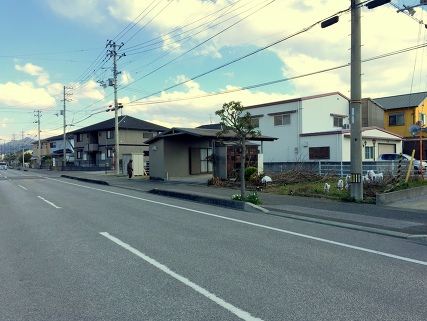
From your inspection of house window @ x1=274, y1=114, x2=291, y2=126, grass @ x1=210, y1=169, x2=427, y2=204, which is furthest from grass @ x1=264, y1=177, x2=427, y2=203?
house window @ x1=274, y1=114, x2=291, y2=126

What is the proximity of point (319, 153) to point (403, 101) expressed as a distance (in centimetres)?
2004

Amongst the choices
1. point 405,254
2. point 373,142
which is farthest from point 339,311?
point 373,142

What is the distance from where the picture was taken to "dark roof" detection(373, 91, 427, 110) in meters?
38.9

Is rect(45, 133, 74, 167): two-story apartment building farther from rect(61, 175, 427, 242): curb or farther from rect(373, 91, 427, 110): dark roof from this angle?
rect(61, 175, 427, 242): curb

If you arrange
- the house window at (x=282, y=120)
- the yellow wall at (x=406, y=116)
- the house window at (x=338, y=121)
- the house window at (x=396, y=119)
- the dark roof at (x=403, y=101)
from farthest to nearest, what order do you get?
the house window at (x=396, y=119) < the dark roof at (x=403, y=101) < the yellow wall at (x=406, y=116) < the house window at (x=338, y=121) < the house window at (x=282, y=120)

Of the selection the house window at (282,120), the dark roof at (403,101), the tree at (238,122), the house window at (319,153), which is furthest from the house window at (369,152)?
the tree at (238,122)

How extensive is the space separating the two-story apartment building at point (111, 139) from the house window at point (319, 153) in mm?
29218

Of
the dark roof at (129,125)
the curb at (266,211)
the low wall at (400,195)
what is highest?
the dark roof at (129,125)

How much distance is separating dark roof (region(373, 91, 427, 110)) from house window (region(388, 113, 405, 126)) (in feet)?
3.19

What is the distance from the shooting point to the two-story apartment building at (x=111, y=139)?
51.9 m

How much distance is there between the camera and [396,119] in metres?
40.1

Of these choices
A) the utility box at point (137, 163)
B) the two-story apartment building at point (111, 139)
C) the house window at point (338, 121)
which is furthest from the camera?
the two-story apartment building at point (111, 139)

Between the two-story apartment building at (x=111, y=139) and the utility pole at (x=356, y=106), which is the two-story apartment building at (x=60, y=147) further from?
the utility pole at (x=356, y=106)

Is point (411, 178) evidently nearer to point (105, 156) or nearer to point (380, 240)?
point (380, 240)
